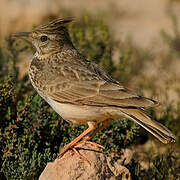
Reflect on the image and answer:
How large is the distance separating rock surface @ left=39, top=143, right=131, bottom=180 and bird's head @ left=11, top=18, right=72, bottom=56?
1347 mm

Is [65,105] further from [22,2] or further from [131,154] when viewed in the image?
[22,2]

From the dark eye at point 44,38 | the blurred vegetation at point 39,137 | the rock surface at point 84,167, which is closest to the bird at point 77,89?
the dark eye at point 44,38

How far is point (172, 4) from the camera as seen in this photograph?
1338 centimetres

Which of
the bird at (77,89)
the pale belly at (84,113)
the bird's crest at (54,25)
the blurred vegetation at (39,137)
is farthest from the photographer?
the bird's crest at (54,25)

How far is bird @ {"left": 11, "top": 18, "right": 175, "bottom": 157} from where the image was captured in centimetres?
424

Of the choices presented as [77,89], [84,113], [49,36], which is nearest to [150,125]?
[84,113]

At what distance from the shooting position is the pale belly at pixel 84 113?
436 cm

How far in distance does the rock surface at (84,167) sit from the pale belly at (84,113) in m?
0.37

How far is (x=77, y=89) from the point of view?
4.61m

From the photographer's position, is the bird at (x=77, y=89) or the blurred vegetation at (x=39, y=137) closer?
the bird at (x=77, y=89)

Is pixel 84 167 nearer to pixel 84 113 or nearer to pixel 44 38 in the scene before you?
pixel 84 113

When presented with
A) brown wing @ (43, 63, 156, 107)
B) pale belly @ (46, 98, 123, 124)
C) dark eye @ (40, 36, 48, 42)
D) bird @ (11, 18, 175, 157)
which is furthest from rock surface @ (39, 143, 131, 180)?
dark eye @ (40, 36, 48, 42)

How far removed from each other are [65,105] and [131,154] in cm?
128

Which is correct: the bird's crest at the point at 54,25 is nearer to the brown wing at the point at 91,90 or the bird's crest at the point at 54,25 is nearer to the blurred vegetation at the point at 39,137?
the brown wing at the point at 91,90
